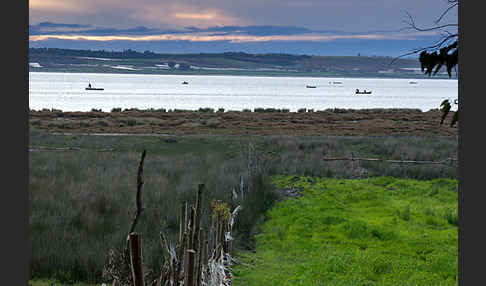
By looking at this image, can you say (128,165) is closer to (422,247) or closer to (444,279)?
(422,247)

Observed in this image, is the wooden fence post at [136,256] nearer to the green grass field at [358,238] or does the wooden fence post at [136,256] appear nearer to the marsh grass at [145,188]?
the marsh grass at [145,188]

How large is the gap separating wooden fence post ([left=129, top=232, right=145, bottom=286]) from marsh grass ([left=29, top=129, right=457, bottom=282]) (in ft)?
9.60

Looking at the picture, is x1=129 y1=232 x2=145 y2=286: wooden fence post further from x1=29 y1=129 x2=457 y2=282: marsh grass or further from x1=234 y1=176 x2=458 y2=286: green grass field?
x1=234 y1=176 x2=458 y2=286: green grass field

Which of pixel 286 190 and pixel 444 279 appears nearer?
pixel 444 279

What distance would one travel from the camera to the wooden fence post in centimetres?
310

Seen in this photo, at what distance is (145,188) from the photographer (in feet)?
37.4

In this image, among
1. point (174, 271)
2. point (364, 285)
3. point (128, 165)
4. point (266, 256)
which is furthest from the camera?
point (128, 165)

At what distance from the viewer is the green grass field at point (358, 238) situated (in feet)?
24.0

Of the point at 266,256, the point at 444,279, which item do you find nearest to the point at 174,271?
the point at 266,256

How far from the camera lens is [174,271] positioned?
4.42 m

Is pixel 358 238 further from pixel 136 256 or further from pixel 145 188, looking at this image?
pixel 136 256

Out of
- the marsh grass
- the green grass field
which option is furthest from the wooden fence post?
the green grass field

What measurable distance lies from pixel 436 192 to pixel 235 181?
5.81m

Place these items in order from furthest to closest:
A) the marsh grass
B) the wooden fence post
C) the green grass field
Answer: the green grass field → the marsh grass → the wooden fence post
